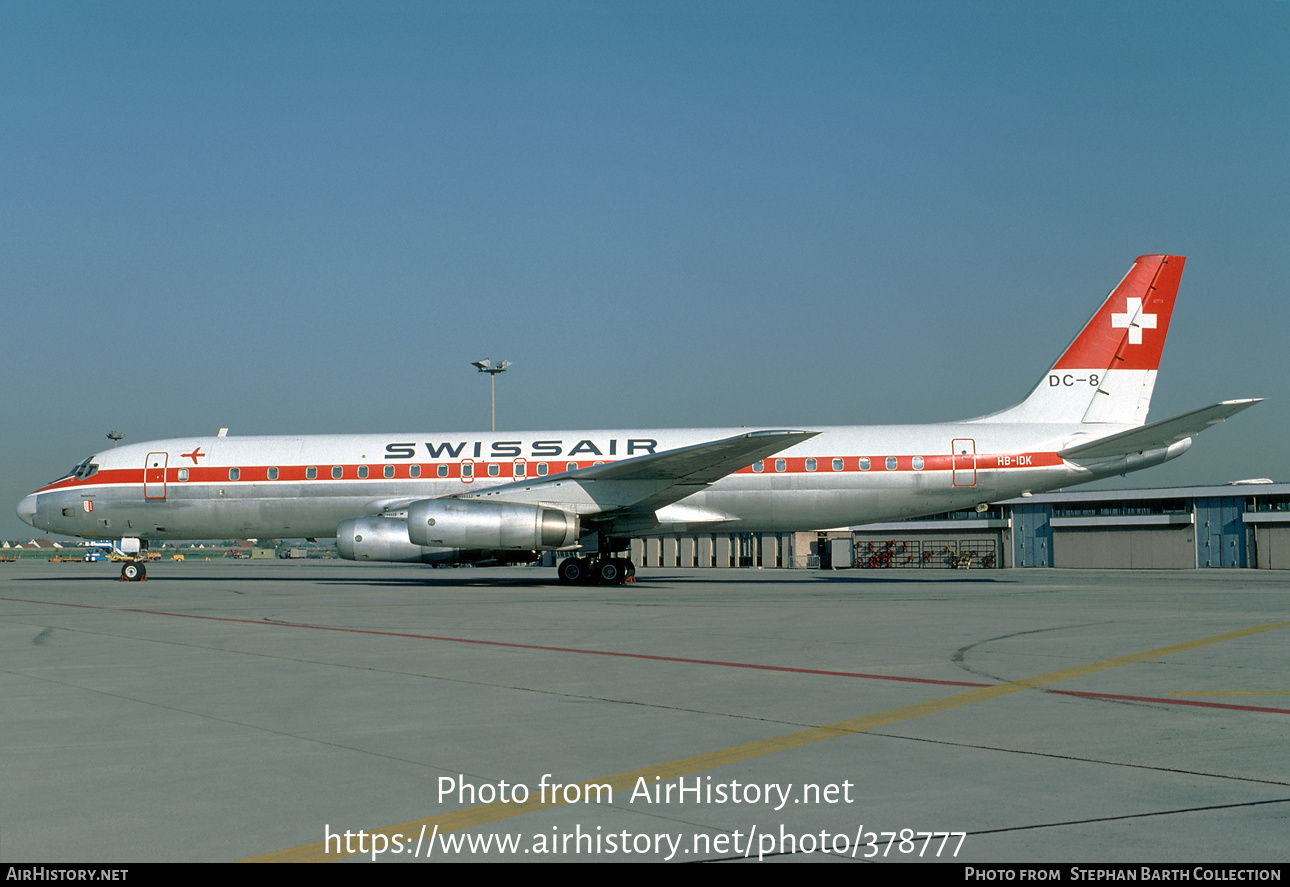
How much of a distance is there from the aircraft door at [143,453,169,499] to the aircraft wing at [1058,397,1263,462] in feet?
77.0

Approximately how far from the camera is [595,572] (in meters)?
25.3

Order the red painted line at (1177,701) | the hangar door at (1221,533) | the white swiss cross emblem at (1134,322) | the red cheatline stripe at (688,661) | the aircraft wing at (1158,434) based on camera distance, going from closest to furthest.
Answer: the red painted line at (1177,701), the red cheatline stripe at (688,661), the aircraft wing at (1158,434), the white swiss cross emblem at (1134,322), the hangar door at (1221,533)

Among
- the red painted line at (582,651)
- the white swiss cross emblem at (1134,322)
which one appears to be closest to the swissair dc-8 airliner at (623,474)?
the white swiss cross emblem at (1134,322)

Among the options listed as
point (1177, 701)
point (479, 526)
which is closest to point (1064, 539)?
point (479, 526)

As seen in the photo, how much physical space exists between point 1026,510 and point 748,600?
129 ft

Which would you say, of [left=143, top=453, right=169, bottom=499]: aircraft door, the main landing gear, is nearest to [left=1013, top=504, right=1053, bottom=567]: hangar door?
the main landing gear

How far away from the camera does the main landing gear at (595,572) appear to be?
2523 cm

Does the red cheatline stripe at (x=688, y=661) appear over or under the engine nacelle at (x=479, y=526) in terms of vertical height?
under

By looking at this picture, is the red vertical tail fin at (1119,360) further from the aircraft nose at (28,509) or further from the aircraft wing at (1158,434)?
the aircraft nose at (28,509)

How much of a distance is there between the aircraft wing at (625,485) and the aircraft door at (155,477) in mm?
9279

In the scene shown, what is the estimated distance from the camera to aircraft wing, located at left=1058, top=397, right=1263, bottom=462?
67.7 ft

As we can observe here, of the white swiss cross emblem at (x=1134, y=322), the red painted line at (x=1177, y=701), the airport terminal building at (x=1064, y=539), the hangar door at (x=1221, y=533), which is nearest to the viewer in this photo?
the red painted line at (x=1177, y=701)
